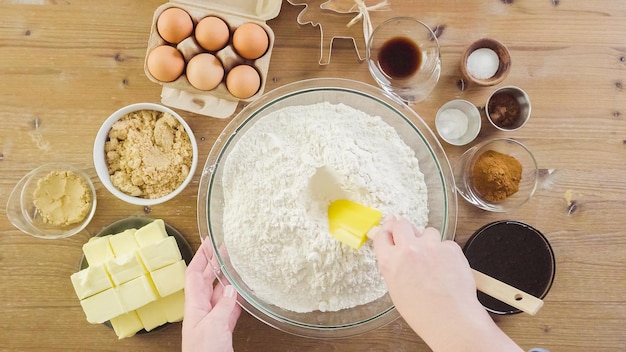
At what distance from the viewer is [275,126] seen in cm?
113

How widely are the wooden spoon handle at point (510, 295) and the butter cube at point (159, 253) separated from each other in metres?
0.75

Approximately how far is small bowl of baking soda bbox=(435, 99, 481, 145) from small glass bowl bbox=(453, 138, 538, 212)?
5 cm

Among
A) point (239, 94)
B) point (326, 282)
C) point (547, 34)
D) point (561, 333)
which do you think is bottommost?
point (561, 333)

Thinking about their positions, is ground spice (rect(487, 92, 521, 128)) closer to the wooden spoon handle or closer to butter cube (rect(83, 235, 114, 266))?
the wooden spoon handle

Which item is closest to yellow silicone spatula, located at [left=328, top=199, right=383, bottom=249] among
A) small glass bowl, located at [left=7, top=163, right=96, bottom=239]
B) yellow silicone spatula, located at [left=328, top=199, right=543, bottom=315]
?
yellow silicone spatula, located at [left=328, top=199, right=543, bottom=315]

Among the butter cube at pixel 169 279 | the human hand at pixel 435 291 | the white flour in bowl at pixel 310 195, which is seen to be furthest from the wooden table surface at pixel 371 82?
the human hand at pixel 435 291

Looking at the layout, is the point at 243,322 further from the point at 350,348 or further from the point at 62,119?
the point at 62,119

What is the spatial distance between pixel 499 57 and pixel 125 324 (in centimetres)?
126

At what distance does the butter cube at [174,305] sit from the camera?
126cm

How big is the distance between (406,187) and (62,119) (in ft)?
3.21

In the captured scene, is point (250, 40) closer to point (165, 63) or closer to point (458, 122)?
point (165, 63)

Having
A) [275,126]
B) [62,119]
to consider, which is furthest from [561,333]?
Answer: [62,119]

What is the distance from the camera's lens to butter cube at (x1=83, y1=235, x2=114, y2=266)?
1238mm

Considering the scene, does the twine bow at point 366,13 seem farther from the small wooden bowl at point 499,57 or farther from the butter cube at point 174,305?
the butter cube at point 174,305
